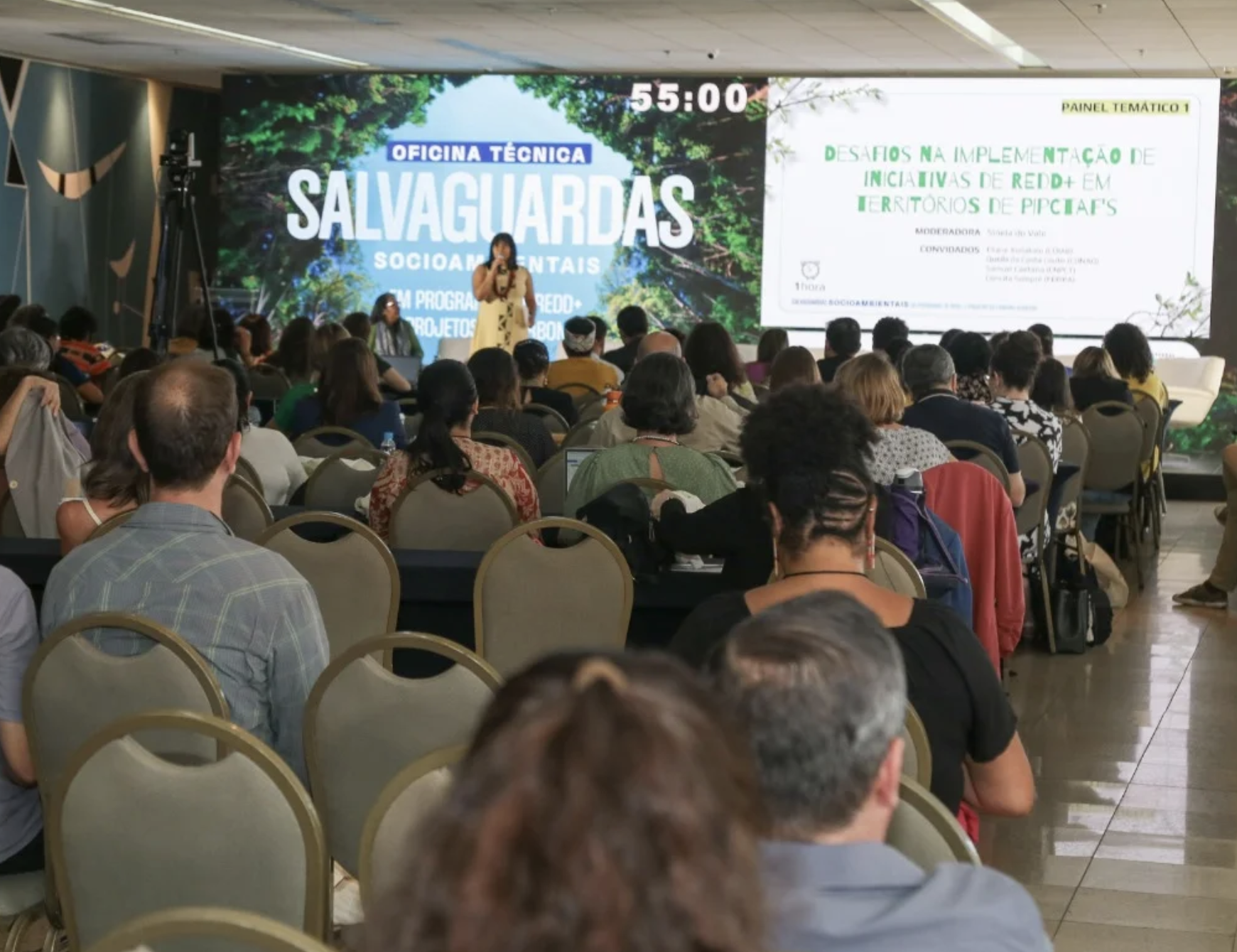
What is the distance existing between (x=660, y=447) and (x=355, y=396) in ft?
7.86

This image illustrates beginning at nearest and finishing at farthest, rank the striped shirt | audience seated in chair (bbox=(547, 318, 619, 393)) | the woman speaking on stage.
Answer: the striped shirt → audience seated in chair (bbox=(547, 318, 619, 393)) → the woman speaking on stage

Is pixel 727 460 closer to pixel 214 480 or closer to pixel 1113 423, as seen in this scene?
pixel 1113 423

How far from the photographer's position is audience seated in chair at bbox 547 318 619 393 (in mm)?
10125

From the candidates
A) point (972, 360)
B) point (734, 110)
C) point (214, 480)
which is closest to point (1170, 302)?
point (734, 110)

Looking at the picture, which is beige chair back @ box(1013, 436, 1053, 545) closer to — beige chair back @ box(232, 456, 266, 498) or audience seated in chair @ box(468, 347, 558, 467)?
audience seated in chair @ box(468, 347, 558, 467)

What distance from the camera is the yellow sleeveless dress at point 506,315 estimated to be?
45.8 ft

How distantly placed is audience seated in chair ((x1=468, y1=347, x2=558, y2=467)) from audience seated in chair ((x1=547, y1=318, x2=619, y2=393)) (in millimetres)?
2798

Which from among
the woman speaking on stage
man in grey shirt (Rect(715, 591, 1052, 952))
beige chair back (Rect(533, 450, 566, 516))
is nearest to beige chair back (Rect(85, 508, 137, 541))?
beige chair back (Rect(533, 450, 566, 516))

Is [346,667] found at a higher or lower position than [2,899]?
higher

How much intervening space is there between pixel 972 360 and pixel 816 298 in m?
7.87

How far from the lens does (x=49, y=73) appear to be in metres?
15.7

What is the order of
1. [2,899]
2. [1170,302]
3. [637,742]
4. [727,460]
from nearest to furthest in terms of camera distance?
[637,742] < [2,899] < [727,460] < [1170,302]

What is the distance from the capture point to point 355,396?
7230mm

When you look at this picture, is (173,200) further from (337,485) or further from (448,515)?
(448,515)
